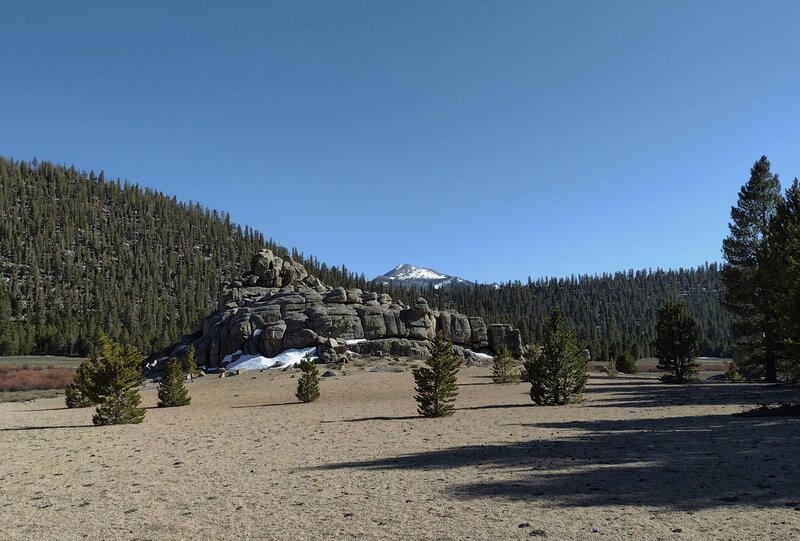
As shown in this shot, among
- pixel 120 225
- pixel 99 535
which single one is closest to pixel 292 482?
pixel 99 535

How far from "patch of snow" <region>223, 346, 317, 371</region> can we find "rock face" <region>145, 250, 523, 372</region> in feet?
3.83

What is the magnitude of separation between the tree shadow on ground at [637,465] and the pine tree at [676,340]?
23.0m

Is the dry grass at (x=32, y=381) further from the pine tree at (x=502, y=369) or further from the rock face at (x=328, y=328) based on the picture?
the pine tree at (x=502, y=369)

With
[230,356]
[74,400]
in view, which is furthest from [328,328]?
[74,400]

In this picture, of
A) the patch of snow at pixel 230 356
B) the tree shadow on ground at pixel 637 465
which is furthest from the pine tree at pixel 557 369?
the patch of snow at pixel 230 356

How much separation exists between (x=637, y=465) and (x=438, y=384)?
43.4 ft

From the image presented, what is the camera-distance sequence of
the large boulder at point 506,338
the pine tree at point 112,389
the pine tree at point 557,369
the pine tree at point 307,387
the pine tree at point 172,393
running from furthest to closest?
the large boulder at point 506,338 < the pine tree at point 307,387 < the pine tree at point 172,393 < the pine tree at point 557,369 < the pine tree at point 112,389

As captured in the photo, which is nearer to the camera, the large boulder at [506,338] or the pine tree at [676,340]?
the pine tree at [676,340]

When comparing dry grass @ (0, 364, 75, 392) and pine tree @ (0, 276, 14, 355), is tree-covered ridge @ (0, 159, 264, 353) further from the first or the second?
dry grass @ (0, 364, 75, 392)

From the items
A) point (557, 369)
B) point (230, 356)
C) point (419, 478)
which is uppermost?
point (557, 369)

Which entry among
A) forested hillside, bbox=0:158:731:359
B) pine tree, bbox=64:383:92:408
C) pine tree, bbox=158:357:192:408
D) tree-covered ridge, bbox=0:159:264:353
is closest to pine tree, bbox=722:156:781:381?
pine tree, bbox=158:357:192:408

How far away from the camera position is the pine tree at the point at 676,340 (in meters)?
36.9

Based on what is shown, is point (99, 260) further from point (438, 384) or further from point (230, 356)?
point (438, 384)

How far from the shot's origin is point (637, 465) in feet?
32.7
